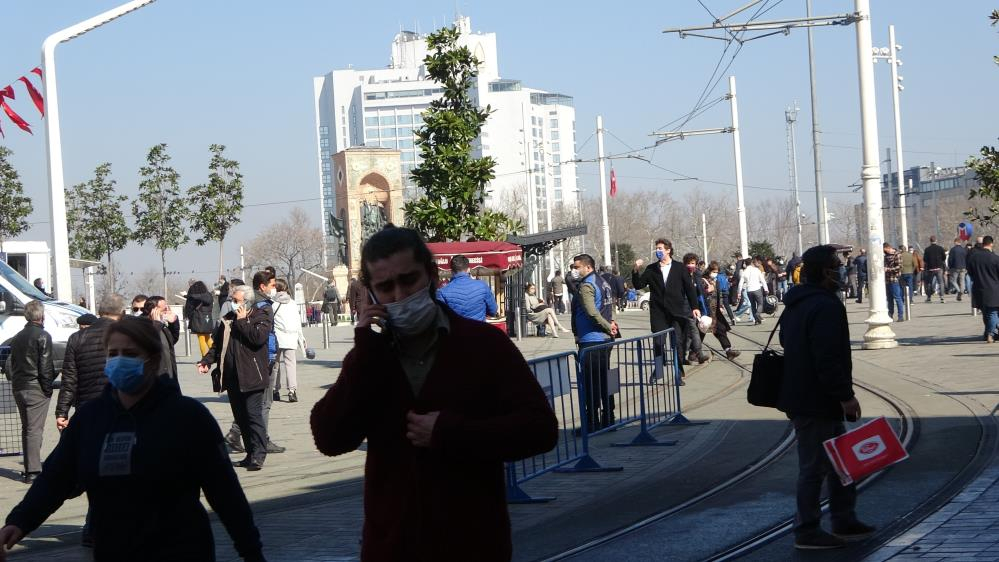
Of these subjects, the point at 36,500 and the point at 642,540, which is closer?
the point at 36,500

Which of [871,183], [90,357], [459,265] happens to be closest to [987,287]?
[871,183]

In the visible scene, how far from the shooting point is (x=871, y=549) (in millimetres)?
7203

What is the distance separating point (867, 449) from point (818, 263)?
1.10 meters

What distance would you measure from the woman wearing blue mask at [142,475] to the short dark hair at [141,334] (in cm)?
3

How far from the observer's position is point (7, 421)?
14.7 m

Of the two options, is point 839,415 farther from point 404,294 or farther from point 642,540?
point 404,294

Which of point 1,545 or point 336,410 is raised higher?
point 336,410

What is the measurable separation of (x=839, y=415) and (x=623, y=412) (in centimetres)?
575

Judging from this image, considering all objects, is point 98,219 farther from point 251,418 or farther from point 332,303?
point 251,418

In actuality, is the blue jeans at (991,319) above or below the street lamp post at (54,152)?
below

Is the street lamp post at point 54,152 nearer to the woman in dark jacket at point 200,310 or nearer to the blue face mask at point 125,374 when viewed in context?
the woman in dark jacket at point 200,310

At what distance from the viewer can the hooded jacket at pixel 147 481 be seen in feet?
13.2

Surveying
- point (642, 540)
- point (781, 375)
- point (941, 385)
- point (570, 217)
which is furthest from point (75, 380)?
point (570, 217)

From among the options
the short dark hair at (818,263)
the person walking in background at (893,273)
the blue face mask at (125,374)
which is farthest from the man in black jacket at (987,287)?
the blue face mask at (125,374)
